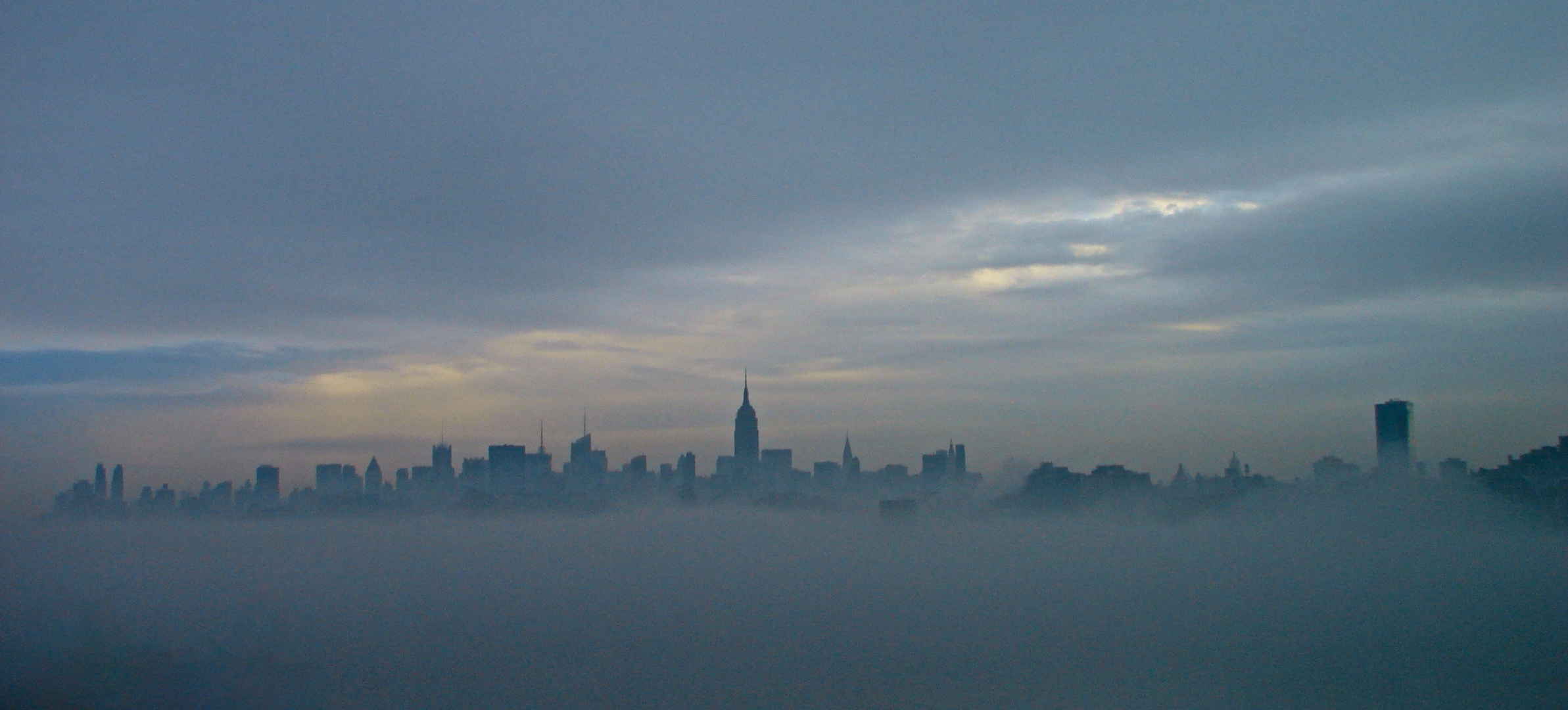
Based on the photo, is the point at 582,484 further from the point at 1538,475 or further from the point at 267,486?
the point at 1538,475

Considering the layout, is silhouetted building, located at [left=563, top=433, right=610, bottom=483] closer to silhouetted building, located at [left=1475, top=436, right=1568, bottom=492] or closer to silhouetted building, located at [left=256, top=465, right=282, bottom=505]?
silhouetted building, located at [left=256, top=465, right=282, bottom=505]

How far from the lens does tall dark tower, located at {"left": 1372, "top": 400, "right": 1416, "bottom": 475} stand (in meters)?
51.0

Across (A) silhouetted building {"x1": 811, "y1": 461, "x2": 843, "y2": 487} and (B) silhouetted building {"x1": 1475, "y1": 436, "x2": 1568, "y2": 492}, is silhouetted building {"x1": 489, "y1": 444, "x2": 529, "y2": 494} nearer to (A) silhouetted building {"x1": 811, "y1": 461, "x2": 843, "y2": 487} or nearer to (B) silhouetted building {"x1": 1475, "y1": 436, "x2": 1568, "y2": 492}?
(A) silhouetted building {"x1": 811, "y1": 461, "x2": 843, "y2": 487}

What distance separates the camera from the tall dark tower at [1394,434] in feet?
167

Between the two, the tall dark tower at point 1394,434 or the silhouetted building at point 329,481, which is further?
the silhouetted building at point 329,481

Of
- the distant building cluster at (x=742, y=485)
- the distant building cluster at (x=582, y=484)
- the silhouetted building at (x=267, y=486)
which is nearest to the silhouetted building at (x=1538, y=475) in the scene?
the distant building cluster at (x=742, y=485)

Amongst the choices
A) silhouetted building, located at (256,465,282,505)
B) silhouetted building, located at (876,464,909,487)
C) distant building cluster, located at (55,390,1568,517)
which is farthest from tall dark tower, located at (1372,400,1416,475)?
silhouetted building, located at (256,465,282,505)

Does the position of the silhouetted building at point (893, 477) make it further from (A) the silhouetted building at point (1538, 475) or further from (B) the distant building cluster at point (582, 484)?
(A) the silhouetted building at point (1538, 475)

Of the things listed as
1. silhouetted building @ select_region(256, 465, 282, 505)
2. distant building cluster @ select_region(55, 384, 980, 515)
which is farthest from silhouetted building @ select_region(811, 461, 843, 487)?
silhouetted building @ select_region(256, 465, 282, 505)

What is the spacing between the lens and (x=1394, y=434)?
52625 mm

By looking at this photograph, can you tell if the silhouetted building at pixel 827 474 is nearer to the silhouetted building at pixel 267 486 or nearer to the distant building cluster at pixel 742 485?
the distant building cluster at pixel 742 485

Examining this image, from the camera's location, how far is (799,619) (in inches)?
2470

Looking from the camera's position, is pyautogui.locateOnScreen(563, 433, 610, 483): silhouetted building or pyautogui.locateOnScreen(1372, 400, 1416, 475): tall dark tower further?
pyautogui.locateOnScreen(563, 433, 610, 483): silhouetted building

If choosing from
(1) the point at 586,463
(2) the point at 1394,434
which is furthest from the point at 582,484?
(2) the point at 1394,434
